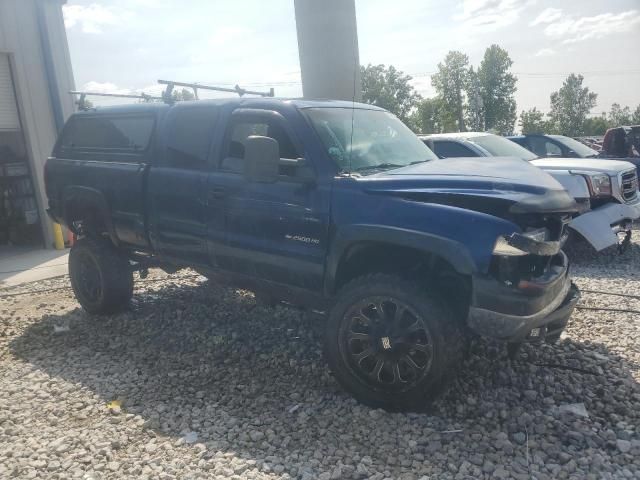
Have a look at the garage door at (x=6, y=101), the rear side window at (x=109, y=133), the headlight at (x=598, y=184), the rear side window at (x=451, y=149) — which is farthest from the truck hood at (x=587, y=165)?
the garage door at (x=6, y=101)

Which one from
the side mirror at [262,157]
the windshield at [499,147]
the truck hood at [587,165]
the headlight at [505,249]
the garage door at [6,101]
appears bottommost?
the truck hood at [587,165]

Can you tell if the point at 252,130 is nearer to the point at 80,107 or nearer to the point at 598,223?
the point at 80,107

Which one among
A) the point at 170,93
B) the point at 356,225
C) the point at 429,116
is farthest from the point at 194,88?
the point at 429,116

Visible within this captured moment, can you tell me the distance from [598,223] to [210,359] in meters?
5.08

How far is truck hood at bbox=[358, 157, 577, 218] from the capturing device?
316 cm

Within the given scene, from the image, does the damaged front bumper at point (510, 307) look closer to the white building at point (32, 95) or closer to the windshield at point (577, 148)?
the windshield at point (577, 148)

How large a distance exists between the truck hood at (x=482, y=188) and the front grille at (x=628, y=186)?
4.47m

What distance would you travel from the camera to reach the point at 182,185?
4527mm

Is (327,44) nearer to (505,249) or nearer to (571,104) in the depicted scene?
(505,249)

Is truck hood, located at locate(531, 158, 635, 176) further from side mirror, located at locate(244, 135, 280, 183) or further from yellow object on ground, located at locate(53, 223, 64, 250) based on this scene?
yellow object on ground, located at locate(53, 223, 64, 250)

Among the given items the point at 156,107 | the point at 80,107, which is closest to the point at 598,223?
the point at 156,107

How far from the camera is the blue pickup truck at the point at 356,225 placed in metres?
3.15

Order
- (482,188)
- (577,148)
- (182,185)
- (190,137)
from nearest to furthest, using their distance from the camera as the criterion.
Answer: (482,188) < (182,185) < (190,137) < (577,148)

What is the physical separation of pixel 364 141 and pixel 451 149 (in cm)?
436
